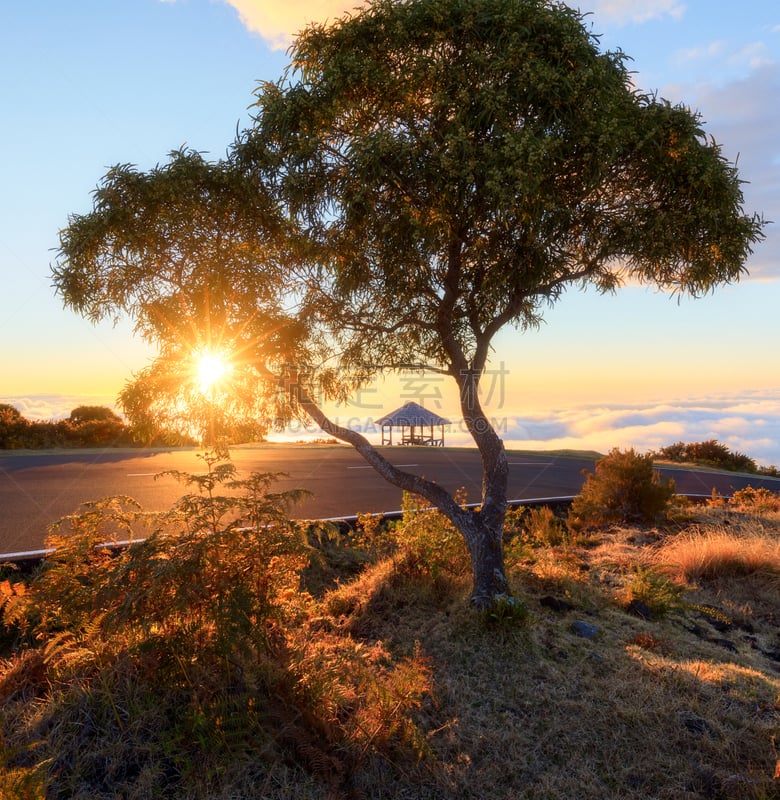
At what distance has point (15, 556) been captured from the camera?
770 centimetres

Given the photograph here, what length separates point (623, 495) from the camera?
12.0m

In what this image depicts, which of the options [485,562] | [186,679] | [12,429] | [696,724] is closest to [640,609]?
[485,562]

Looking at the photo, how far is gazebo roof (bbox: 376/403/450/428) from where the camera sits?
37388 millimetres

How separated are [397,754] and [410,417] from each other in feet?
112

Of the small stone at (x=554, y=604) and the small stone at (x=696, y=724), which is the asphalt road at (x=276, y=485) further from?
the small stone at (x=696, y=724)

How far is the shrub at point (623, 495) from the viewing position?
38.4 feet

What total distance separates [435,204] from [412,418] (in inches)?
1273

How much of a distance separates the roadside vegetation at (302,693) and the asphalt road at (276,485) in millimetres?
3783

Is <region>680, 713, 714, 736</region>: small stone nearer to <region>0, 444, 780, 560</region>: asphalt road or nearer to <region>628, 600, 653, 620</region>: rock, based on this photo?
<region>628, 600, 653, 620</region>: rock

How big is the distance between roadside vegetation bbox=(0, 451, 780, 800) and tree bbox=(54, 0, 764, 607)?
1.45m

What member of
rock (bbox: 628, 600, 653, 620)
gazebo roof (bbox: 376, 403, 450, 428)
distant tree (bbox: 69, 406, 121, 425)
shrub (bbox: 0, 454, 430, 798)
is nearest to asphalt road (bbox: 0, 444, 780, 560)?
shrub (bbox: 0, 454, 430, 798)

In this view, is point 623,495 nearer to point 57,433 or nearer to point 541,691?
point 541,691

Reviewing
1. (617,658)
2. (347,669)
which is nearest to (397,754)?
(347,669)

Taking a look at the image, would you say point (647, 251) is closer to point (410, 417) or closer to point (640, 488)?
point (640, 488)
